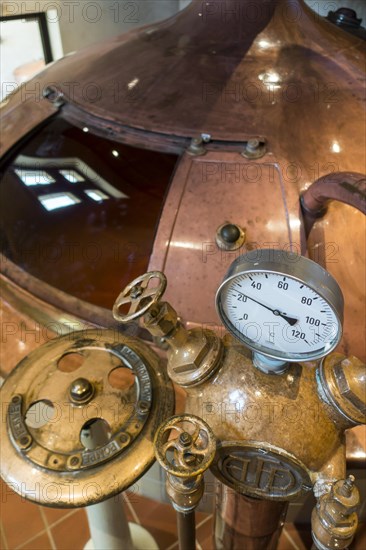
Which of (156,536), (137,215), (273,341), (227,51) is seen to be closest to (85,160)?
(137,215)

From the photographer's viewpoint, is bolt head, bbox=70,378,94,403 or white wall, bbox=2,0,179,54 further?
white wall, bbox=2,0,179,54

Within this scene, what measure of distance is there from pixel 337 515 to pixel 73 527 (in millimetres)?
1384

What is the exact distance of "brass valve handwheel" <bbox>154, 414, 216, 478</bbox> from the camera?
67 cm

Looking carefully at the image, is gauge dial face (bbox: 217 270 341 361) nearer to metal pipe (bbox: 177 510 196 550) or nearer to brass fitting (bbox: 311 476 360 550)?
brass fitting (bbox: 311 476 360 550)

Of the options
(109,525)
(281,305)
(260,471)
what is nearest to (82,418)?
(260,471)

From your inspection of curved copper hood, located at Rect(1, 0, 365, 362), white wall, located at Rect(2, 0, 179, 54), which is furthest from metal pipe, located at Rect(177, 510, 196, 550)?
white wall, located at Rect(2, 0, 179, 54)

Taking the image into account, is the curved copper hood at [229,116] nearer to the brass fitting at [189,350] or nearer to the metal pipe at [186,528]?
the brass fitting at [189,350]

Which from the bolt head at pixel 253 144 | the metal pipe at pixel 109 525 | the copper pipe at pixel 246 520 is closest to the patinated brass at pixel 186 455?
the copper pipe at pixel 246 520

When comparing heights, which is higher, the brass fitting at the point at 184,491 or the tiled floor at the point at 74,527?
the brass fitting at the point at 184,491

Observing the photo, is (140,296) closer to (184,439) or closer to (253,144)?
(184,439)

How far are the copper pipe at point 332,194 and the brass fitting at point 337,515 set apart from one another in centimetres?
51

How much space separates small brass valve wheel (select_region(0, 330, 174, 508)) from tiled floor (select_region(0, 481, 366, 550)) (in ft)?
3.11

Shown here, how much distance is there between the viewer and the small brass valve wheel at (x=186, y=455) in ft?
2.19

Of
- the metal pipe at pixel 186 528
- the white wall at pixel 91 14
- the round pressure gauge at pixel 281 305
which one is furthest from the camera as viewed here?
the white wall at pixel 91 14
